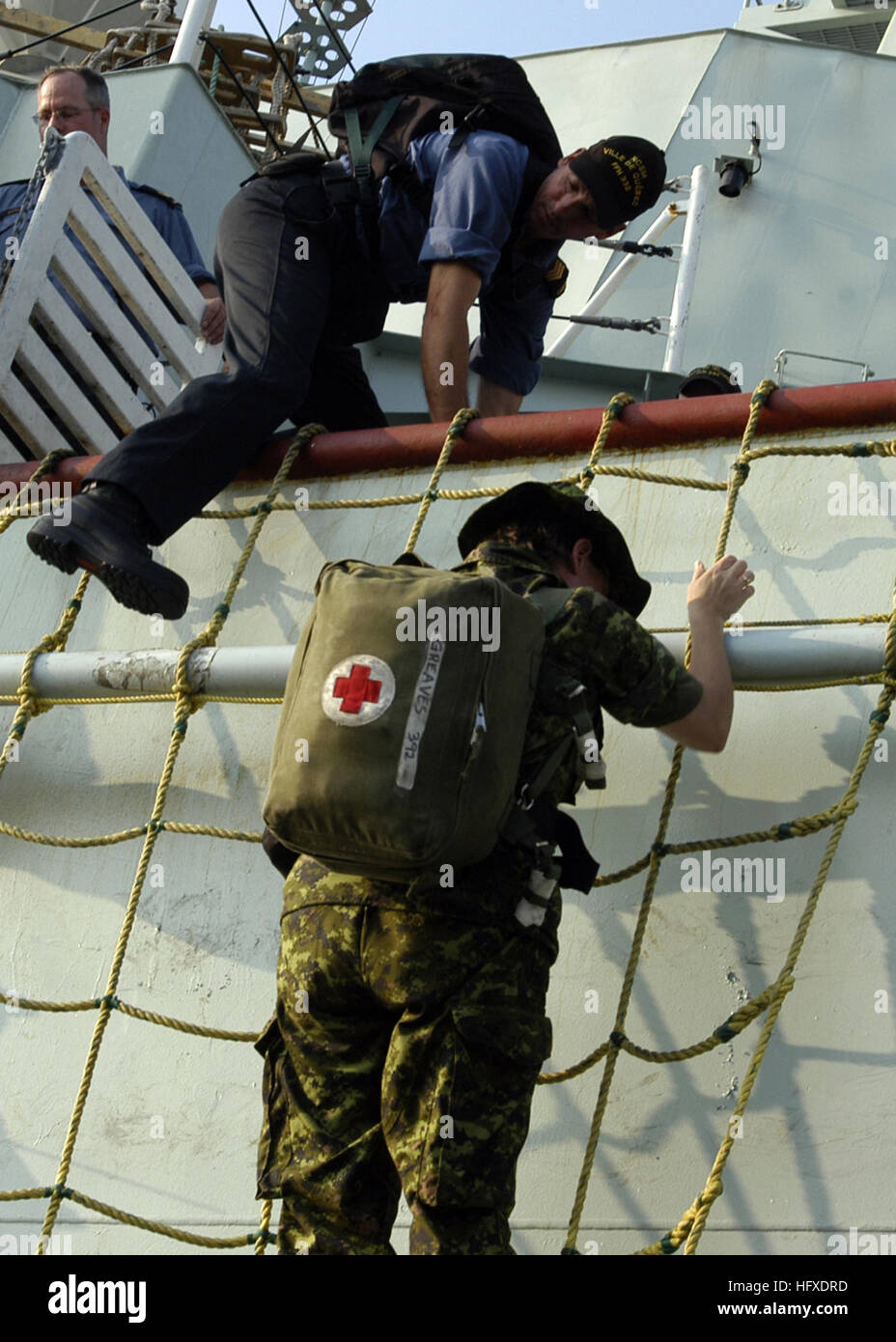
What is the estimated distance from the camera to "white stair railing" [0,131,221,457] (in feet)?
13.0

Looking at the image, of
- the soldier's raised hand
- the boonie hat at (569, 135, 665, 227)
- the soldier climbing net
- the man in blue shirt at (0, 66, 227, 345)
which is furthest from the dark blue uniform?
the soldier's raised hand

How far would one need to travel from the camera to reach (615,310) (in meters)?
7.18

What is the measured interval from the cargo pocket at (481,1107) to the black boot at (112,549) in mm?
1241

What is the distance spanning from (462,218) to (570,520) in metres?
0.98

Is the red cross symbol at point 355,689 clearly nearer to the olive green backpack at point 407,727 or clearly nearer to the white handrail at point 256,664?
the olive green backpack at point 407,727

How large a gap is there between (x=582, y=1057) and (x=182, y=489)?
1.32m

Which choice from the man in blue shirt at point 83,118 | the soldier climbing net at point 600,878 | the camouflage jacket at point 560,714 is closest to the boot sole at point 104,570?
the soldier climbing net at point 600,878

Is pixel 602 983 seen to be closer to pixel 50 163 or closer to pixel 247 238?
pixel 247 238

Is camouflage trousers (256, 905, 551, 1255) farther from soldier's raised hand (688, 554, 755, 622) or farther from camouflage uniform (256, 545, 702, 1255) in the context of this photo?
soldier's raised hand (688, 554, 755, 622)

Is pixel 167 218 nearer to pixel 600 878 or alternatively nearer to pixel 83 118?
pixel 83 118

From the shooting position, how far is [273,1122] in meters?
2.30

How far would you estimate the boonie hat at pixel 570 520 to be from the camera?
2537mm

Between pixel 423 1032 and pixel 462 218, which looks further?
pixel 462 218

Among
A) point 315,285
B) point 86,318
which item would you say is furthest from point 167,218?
point 315,285
